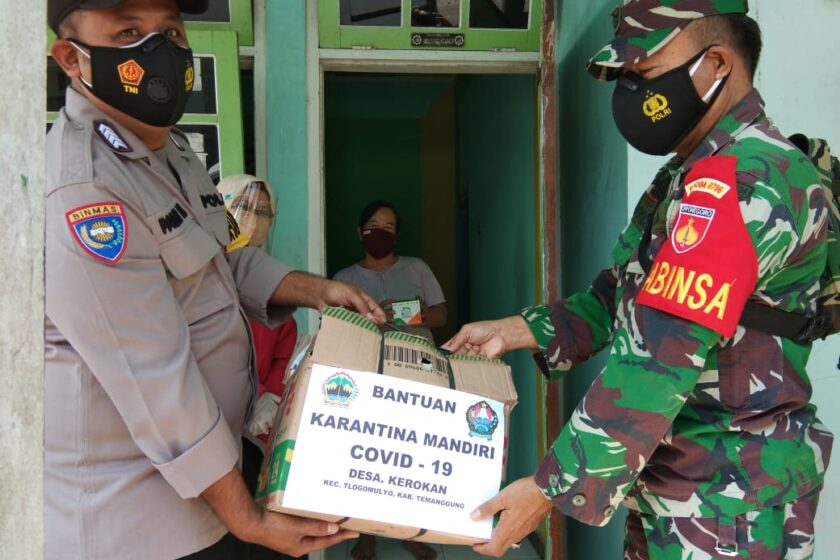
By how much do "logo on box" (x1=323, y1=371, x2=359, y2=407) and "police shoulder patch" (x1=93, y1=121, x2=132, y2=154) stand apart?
546mm

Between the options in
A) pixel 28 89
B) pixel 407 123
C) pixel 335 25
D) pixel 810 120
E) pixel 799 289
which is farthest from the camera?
pixel 407 123

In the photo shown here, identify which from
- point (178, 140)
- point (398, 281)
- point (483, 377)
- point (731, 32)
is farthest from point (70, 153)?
point (398, 281)

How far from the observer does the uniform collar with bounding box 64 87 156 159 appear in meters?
1.36

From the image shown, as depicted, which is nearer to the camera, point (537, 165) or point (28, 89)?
point (28, 89)

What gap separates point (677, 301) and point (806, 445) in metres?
0.37

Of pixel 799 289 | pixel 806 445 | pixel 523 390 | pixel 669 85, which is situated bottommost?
pixel 523 390

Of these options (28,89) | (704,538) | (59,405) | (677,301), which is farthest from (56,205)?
(704,538)

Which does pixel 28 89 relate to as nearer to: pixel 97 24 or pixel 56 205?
pixel 56 205

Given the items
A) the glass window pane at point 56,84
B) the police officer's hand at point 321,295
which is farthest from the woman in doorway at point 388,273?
the police officer's hand at point 321,295

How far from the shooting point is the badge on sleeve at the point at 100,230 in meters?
1.21

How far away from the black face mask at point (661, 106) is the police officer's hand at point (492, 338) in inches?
19.8

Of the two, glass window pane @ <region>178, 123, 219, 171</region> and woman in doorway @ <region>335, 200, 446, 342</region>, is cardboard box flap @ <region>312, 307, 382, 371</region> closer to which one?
glass window pane @ <region>178, 123, 219, 171</region>

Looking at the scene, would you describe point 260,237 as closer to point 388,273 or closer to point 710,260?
point 388,273

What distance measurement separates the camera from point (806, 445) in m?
1.36
